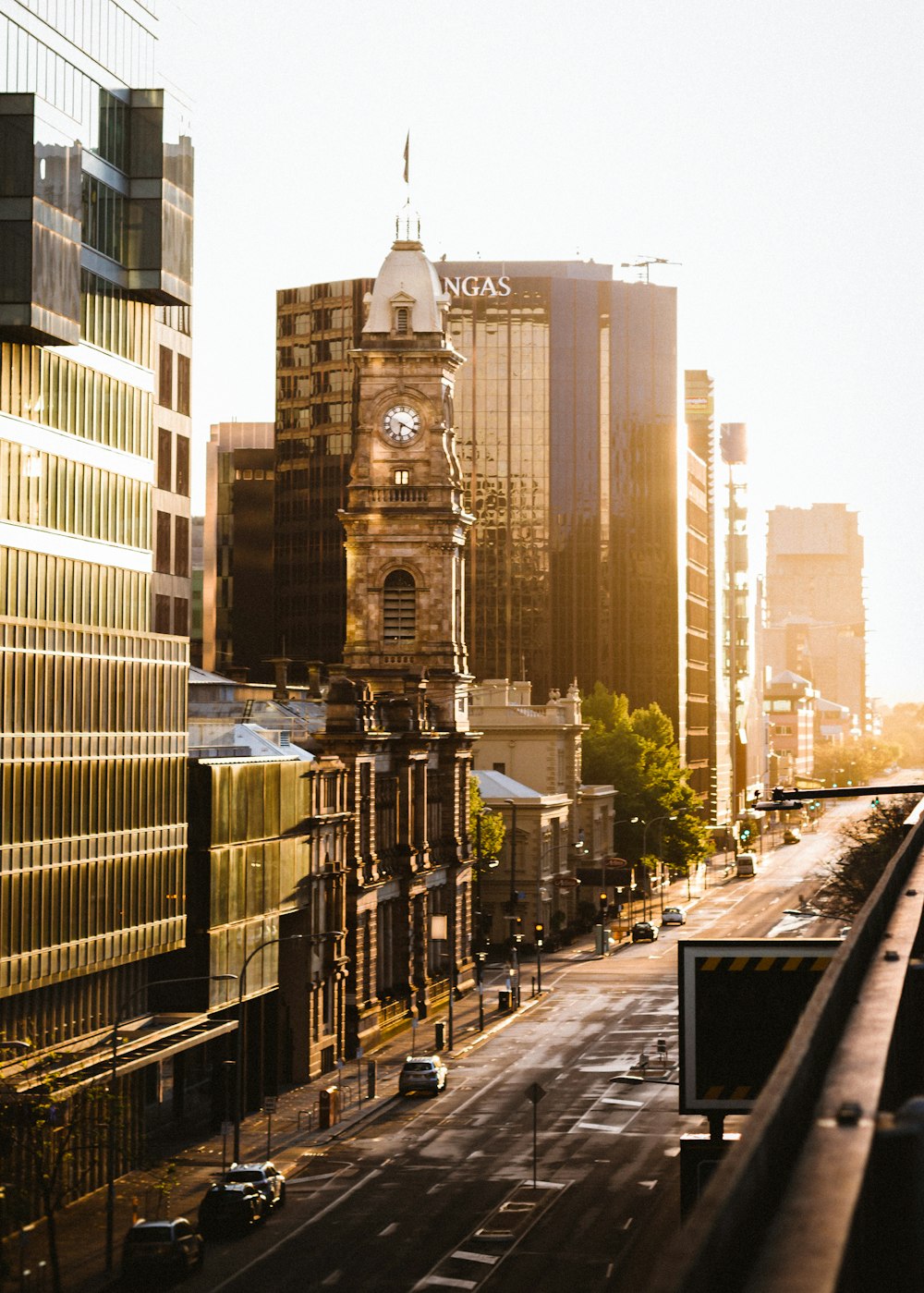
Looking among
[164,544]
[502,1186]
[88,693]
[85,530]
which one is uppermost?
[164,544]

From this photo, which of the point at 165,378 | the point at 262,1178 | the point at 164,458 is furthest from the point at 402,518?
the point at 262,1178

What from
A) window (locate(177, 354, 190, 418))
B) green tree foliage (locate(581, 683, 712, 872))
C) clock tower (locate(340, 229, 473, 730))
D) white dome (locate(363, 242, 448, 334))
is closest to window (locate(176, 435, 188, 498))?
window (locate(177, 354, 190, 418))

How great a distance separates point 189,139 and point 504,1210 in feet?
132

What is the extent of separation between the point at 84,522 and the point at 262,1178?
2276 cm

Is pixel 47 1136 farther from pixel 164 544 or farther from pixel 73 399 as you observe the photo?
pixel 164 544

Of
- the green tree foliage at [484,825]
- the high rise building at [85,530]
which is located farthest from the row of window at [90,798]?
the green tree foliage at [484,825]

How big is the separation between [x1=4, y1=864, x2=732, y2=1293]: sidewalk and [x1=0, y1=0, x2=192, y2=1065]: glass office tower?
16.4ft

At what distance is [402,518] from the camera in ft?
407

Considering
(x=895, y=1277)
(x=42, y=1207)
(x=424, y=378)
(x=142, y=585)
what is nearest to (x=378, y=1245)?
(x=42, y=1207)

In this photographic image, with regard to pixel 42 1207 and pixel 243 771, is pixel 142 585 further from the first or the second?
pixel 42 1207

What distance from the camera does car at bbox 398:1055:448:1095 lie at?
88312 mm

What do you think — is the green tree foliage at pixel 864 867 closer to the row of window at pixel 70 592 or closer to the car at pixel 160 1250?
the row of window at pixel 70 592

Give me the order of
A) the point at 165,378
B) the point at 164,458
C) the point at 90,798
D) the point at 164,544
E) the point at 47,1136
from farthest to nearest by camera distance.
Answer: the point at 165,378 < the point at 164,458 < the point at 164,544 < the point at 90,798 < the point at 47,1136

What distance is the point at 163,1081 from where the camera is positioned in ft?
261
